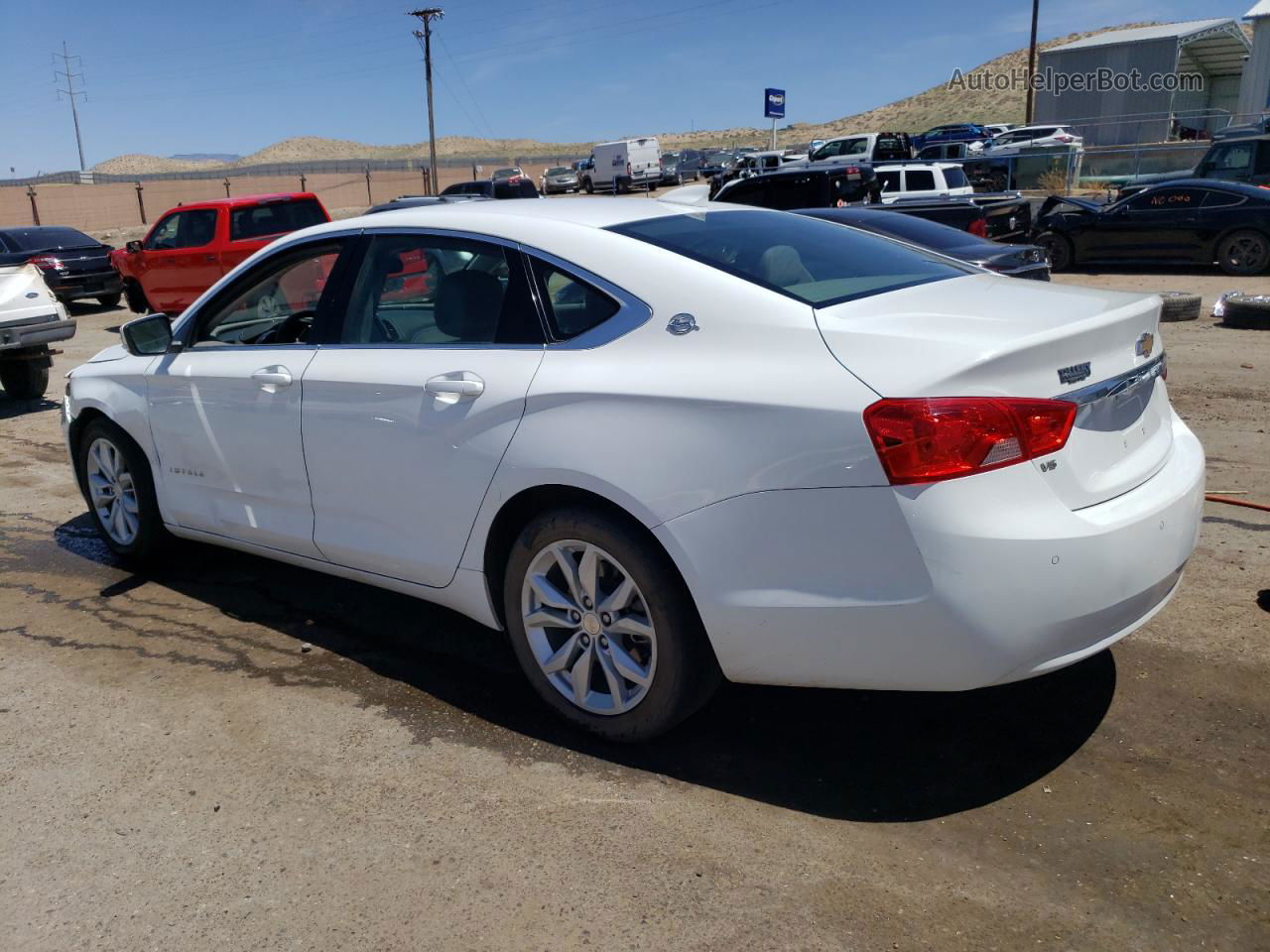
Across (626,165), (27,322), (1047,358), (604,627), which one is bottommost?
(604,627)

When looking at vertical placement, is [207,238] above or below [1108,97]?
below

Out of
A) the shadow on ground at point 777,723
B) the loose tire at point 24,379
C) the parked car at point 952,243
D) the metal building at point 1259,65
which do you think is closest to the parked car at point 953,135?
the metal building at point 1259,65

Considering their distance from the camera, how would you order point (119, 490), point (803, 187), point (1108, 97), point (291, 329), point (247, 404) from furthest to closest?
point (1108, 97), point (803, 187), point (119, 490), point (291, 329), point (247, 404)

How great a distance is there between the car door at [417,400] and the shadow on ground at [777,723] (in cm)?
48

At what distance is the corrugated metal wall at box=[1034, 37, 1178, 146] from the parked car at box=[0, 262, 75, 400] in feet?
136

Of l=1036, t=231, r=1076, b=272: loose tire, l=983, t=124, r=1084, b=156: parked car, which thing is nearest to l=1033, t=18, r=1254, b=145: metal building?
l=983, t=124, r=1084, b=156: parked car

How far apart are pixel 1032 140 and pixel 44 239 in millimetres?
31694

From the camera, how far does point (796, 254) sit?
3766 millimetres

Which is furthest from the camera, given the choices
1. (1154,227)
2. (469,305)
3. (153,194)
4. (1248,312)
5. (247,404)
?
(153,194)

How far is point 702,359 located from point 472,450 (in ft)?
2.93

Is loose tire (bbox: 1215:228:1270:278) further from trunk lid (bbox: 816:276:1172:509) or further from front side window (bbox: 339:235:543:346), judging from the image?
front side window (bbox: 339:235:543:346)

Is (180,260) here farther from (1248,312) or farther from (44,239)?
(1248,312)

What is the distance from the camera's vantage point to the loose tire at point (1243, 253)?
1574 centimetres

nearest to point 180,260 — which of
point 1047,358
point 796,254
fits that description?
point 796,254
